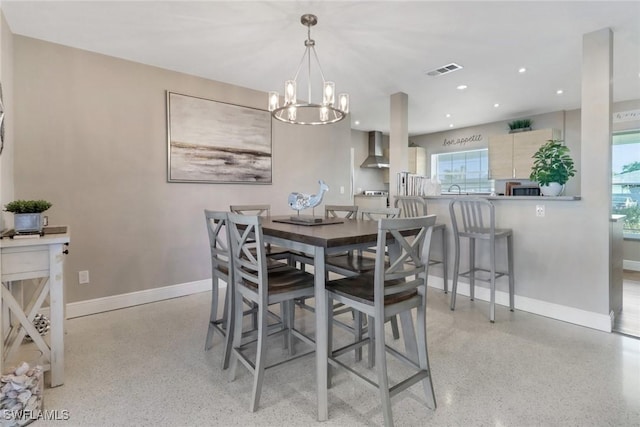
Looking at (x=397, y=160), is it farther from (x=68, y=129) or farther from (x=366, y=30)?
A: (x=68, y=129)

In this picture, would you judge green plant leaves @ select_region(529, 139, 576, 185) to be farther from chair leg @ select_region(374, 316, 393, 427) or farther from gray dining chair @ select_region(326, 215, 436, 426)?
chair leg @ select_region(374, 316, 393, 427)

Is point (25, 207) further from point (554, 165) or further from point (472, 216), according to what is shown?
point (554, 165)

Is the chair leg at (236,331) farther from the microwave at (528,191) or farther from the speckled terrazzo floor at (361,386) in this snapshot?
the microwave at (528,191)

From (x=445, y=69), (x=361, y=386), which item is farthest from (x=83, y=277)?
(x=445, y=69)

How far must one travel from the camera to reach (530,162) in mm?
5316

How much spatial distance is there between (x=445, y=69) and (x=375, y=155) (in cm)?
366

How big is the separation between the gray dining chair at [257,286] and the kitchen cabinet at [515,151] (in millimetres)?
5035

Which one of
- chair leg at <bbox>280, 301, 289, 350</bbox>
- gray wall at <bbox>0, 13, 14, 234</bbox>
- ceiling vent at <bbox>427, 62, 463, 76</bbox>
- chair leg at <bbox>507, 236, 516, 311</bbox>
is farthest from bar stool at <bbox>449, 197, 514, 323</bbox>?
gray wall at <bbox>0, 13, 14, 234</bbox>

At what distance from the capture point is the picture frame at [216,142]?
342 centimetres

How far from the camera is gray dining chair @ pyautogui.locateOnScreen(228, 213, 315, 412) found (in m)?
1.63

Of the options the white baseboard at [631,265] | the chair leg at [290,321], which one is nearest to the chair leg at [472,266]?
the chair leg at [290,321]

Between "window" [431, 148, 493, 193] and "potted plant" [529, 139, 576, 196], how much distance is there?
11.5 feet

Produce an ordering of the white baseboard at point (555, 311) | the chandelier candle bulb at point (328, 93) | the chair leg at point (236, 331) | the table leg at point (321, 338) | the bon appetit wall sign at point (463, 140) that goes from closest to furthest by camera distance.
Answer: the table leg at point (321, 338)
the chair leg at point (236, 331)
the chandelier candle bulb at point (328, 93)
the white baseboard at point (555, 311)
the bon appetit wall sign at point (463, 140)

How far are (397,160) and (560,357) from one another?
2765mm
